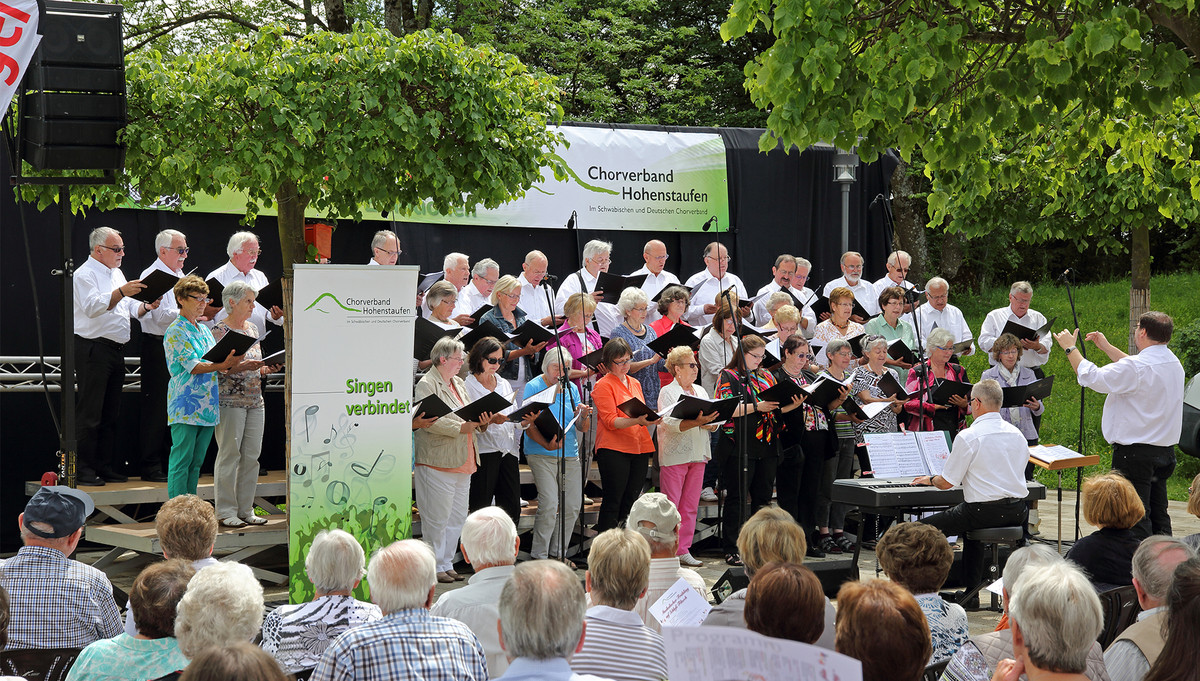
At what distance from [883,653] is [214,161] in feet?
16.8

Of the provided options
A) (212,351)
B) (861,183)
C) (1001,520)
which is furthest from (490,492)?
(861,183)

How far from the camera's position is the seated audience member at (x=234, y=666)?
7.60 ft

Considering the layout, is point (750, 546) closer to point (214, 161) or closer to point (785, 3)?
point (785, 3)

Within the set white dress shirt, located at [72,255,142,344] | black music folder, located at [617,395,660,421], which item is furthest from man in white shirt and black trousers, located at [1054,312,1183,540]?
white dress shirt, located at [72,255,142,344]

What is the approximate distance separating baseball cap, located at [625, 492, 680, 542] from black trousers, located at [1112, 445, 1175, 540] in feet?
14.3

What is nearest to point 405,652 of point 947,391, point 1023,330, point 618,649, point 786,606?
point 618,649

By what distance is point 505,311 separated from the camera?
8.48 m

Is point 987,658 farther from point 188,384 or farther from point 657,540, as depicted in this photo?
point 188,384

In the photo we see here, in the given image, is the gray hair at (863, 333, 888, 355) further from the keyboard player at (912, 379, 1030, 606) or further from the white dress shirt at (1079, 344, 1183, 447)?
the keyboard player at (912, 379, 1030, 606)

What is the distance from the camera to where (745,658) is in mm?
2555

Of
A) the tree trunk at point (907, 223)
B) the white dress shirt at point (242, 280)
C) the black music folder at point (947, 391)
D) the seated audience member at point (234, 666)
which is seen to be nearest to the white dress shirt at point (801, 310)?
the black music folder at point (947, 391)

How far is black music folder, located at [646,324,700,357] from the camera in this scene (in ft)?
27.2

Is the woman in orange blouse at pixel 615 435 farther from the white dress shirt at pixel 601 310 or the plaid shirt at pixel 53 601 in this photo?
the plaid shirt at pixel 53 601

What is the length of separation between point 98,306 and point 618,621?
535 centimetres
